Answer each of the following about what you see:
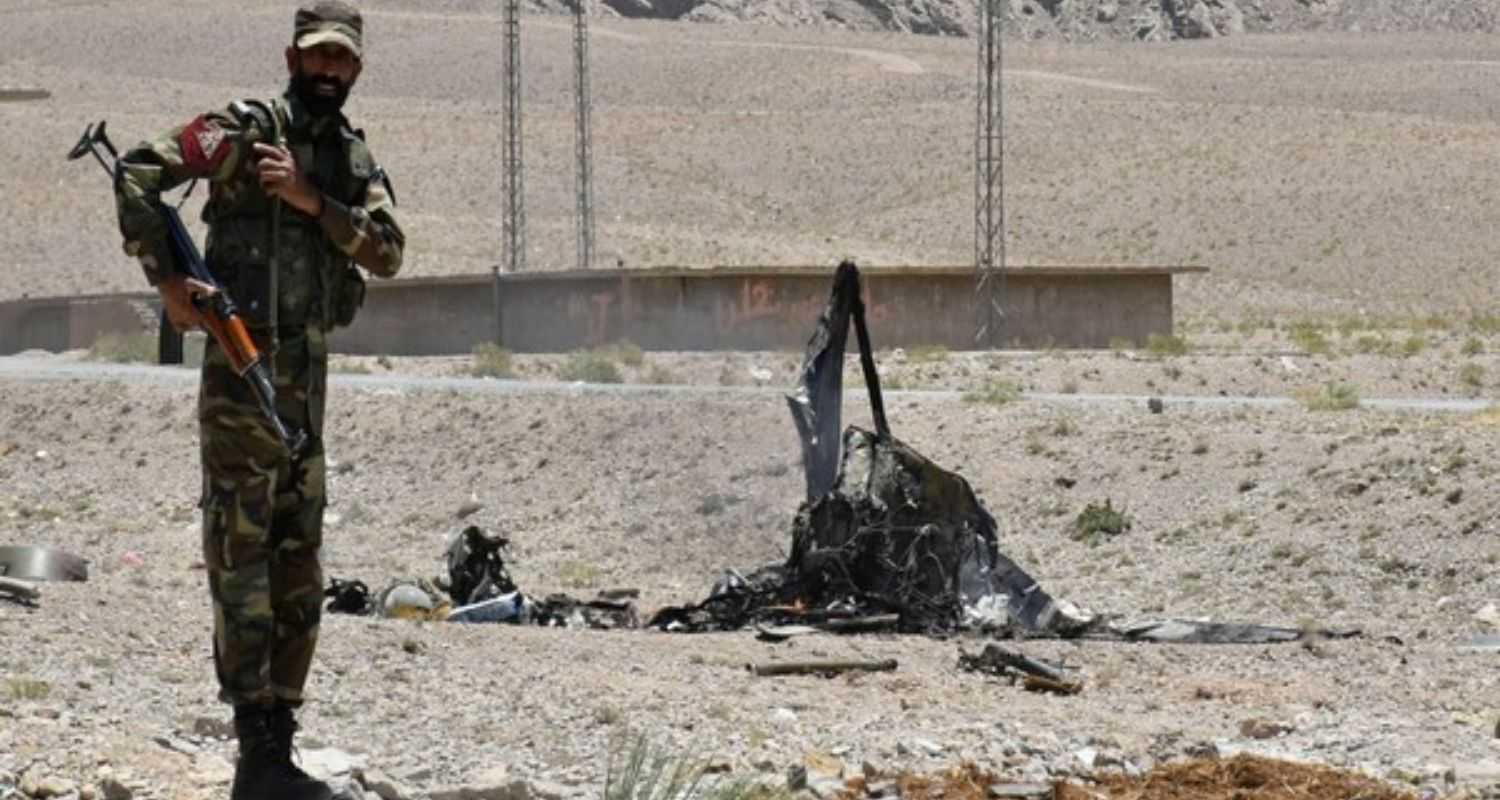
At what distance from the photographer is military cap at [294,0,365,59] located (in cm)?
890

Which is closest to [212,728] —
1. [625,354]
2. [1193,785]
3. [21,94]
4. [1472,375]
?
[1193,785]

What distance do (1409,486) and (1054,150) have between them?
3000 inches

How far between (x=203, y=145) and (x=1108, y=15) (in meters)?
145

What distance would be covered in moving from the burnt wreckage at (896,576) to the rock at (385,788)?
18.9 feet

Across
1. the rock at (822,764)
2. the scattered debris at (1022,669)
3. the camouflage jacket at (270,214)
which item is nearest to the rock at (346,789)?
the camouflage jacket at (270,214)

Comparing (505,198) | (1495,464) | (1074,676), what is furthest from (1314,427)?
(505,198)

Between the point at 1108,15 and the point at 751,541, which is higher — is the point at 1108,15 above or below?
above

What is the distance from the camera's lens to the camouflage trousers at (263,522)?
8688 mm

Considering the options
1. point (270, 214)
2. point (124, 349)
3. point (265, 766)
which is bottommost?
point (265, 766)

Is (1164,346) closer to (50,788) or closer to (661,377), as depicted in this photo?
(661,377)

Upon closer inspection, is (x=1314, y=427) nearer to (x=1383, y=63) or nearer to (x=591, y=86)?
(x=591, y=86)

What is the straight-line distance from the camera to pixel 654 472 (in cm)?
2558

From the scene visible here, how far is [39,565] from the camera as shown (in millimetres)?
16047

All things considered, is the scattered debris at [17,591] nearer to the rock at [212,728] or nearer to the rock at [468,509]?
the rock at [212,728]
